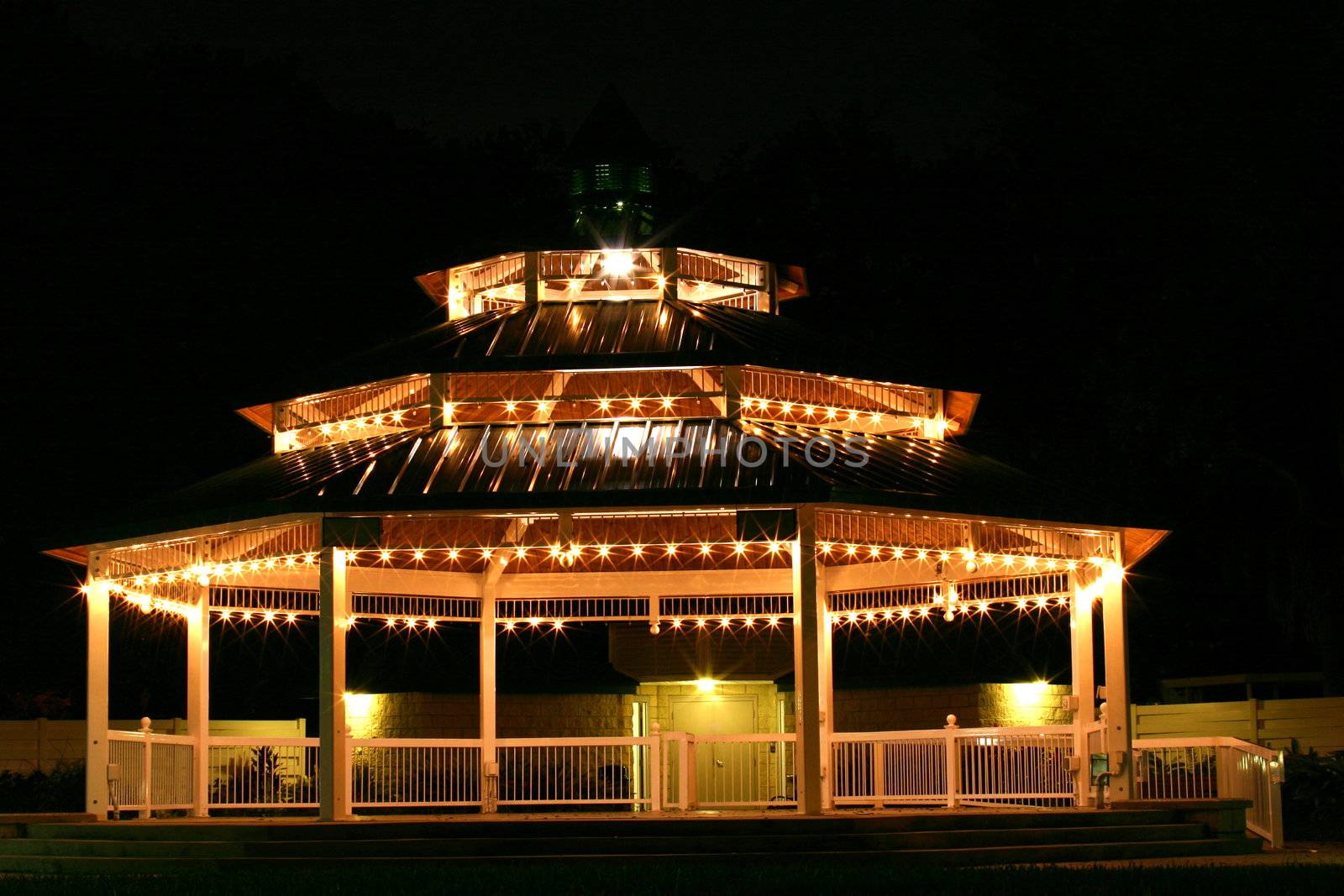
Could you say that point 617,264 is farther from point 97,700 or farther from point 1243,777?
point 1243,777

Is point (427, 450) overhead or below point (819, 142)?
below

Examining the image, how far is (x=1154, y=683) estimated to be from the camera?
37594 mm

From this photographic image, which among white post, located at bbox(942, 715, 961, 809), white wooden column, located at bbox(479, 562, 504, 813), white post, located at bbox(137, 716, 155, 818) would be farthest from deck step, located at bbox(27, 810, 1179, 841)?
white wooden column, located at bbox(479, 562, 504, 813)

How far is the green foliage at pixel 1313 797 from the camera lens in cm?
2466

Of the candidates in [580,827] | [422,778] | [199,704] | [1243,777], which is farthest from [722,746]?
[580,827]

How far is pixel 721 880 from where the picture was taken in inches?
667

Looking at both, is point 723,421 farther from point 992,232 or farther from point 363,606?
point 992,232

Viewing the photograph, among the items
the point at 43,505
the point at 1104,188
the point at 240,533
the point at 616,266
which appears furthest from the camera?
the point at 1104,188

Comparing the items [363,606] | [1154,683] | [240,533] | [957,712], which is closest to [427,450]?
[240,533]

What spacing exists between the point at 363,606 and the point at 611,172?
7.25 m

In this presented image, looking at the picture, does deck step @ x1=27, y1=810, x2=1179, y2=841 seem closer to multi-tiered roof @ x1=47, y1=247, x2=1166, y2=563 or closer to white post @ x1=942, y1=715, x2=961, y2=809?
multi-tiered roof @ x1=47, y1=247, x2=1166, y2=563

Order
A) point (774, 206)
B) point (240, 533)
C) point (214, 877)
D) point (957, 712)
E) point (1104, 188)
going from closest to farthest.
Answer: point (214, 877) < point (240, 533) < point (957, 712) < point (1104, 188) < point (774, 206)

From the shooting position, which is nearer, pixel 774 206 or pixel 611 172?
pixel 611 172

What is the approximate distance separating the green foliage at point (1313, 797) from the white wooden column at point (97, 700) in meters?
14.4
